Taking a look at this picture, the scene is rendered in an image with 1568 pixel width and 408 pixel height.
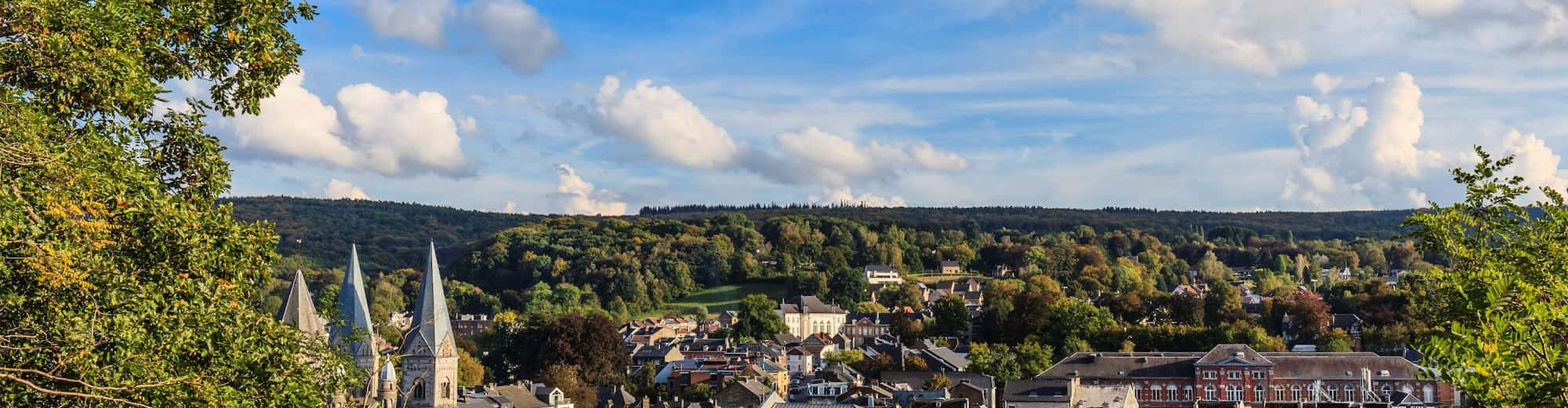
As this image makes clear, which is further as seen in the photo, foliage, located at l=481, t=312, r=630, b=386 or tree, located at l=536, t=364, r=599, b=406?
foliage, located at l=481, t=312, r=630, b=386

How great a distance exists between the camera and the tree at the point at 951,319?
9175 centimetres

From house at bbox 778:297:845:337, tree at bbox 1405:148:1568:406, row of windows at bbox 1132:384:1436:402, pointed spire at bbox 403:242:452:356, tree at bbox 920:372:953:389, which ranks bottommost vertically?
row of windows at bbox 1132:384:1436:402

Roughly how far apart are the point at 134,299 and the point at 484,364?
7078 cm

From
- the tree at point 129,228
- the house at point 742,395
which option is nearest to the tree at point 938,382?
the house at point 742,395

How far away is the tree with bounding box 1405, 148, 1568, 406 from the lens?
8.97m

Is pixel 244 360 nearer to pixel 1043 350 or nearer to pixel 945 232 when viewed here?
pixel 1043 350

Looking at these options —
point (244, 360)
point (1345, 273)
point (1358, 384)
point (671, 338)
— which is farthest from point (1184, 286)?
point (244, 360)

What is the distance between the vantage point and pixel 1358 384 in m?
68.2

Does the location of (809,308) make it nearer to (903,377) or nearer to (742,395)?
(903,377)

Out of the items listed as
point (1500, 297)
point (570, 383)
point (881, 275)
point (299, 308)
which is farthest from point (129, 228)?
point (881, 275)

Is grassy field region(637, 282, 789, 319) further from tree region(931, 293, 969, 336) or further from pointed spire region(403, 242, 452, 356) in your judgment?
pointed spire region(403, 242, 452, 356)

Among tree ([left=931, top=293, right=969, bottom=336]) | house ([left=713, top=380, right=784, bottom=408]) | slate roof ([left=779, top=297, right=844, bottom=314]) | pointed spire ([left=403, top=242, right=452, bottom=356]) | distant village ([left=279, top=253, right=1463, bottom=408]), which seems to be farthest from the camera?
slate roof ([left=779, top=297, right=844, bottom=314])


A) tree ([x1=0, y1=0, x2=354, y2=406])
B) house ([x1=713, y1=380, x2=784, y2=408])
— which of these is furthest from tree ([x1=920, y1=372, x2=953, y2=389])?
tree ([x1=0, y1=0, x2=354, y2=406])

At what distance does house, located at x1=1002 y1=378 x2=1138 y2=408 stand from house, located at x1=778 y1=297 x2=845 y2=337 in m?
48.3
